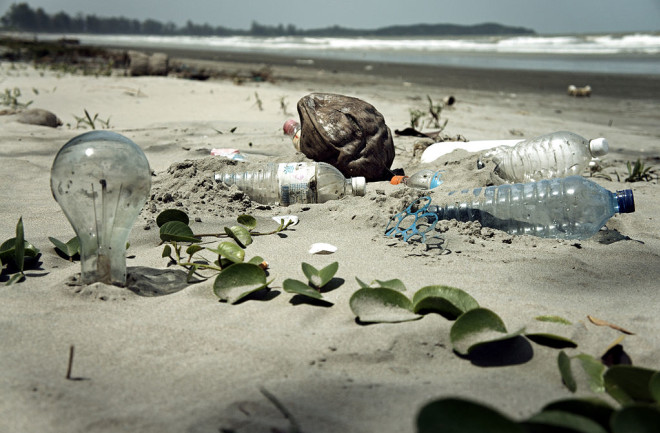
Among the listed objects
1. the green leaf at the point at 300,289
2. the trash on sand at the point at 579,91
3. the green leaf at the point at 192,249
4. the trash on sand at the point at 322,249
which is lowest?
the trash on sand at the point at 322,249

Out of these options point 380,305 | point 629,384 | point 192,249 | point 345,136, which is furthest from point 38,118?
point 629,384

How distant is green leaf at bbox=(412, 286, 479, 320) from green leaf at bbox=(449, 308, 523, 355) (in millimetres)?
112

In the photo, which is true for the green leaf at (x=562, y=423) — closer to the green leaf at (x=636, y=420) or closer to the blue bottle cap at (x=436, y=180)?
the green leaf at (x=636, y=420)

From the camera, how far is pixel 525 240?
2.20 m

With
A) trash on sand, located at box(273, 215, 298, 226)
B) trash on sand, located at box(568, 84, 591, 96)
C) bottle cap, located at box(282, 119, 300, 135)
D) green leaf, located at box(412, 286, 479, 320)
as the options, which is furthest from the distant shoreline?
green leaf, located at box(412, 286, 479, 320)

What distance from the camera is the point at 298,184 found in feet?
9.07

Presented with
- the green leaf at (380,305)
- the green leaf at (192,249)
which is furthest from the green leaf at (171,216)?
the green leaf at (380,305)

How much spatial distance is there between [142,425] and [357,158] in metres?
2.27

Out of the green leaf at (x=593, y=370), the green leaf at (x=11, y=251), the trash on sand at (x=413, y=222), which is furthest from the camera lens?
the trash on sand at (x=413, y=222)

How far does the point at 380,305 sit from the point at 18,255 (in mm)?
1137

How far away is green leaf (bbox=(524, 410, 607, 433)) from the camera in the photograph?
0.91 m

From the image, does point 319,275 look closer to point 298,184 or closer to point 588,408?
point 588,408

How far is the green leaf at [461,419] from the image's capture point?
0.85 m

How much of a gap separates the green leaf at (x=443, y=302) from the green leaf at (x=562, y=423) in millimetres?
528
